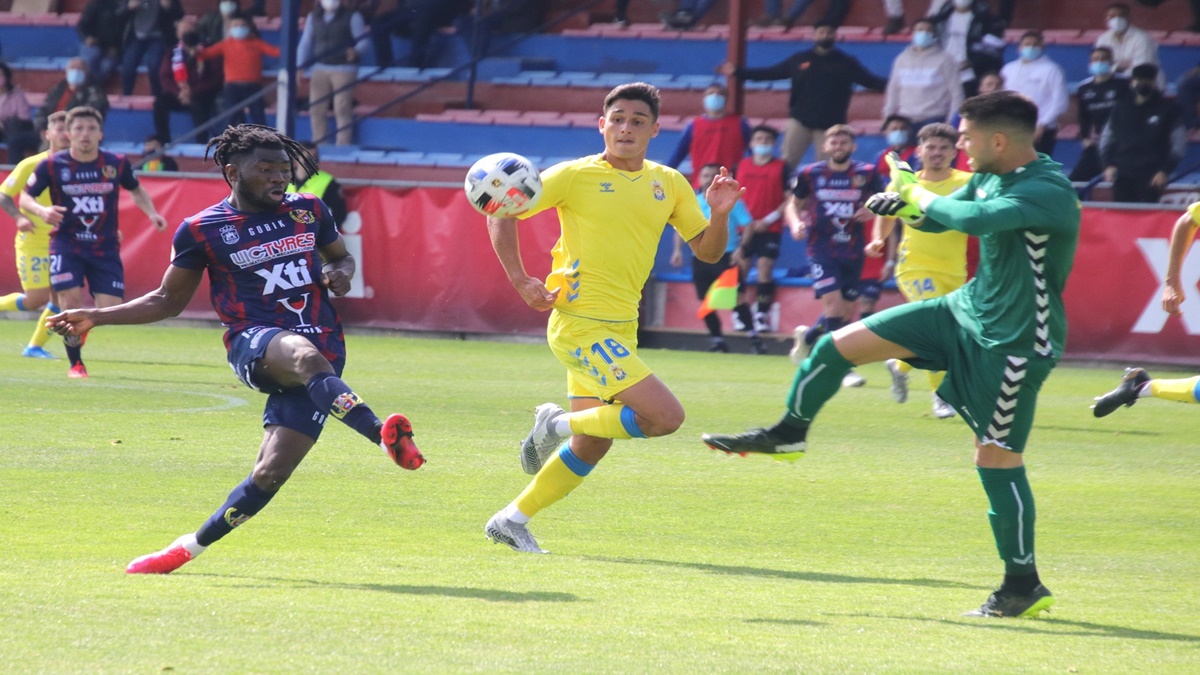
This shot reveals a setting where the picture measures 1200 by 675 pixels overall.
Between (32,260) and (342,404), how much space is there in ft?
34.1

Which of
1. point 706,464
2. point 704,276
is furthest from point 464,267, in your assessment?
point 706,464

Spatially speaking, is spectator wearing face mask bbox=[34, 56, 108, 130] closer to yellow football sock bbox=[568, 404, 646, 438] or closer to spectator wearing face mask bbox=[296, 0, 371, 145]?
spectator wearing face mask bbox=[296, 0, 371, 145]

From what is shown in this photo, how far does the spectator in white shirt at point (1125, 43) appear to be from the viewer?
63.4 ft

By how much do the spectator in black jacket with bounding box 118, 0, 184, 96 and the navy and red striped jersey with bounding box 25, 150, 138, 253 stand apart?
10779 mm

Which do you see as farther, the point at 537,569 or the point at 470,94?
the point at 470,94

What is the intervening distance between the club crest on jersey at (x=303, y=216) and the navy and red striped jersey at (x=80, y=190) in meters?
7.91

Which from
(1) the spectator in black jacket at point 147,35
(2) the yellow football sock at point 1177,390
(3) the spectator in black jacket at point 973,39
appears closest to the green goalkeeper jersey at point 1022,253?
(2) the yellow football sock at point 1177,390

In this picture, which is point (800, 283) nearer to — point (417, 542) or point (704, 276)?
point (704, 276)

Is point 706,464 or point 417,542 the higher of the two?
point 417,542

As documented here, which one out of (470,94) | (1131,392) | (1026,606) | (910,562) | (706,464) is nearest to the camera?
(1026,606)

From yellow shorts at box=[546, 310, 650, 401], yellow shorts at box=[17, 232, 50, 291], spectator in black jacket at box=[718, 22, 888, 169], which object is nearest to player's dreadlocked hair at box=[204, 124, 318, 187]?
yellow shorts at box=[546, 310, 650, 401]

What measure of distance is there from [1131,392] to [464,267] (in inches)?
461

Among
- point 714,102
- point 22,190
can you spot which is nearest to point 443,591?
point 22,190

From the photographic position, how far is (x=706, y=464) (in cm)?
1058
